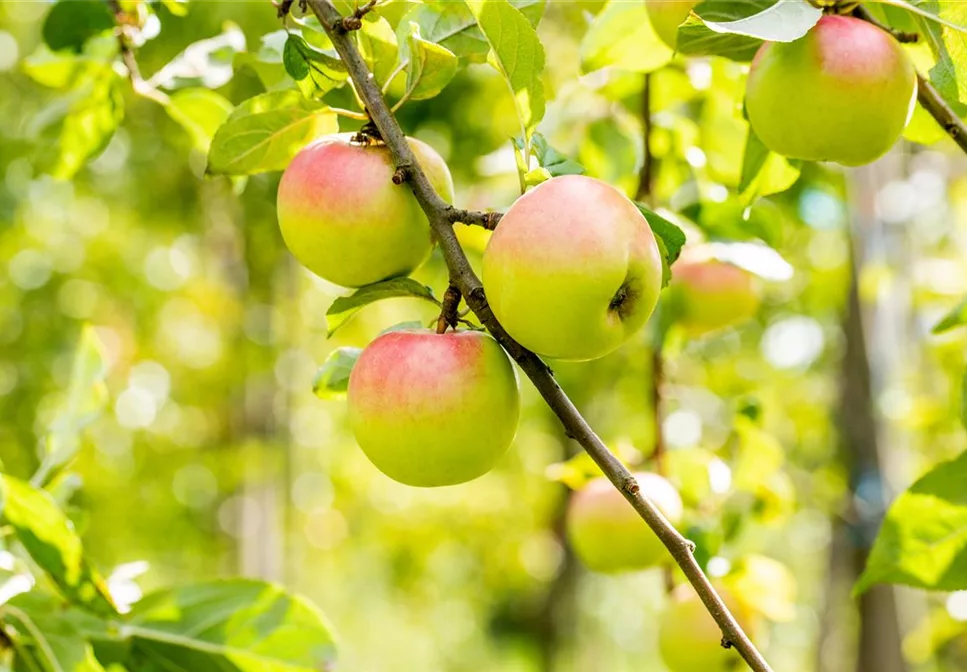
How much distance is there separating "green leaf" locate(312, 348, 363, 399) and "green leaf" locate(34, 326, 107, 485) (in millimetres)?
434

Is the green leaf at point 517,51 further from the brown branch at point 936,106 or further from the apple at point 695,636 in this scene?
the apple at point 695,636

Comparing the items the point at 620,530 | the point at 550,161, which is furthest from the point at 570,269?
the point at 620,530

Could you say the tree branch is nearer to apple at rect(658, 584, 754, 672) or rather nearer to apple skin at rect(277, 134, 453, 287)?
apple skin at rect(277, 134, 453, 287)

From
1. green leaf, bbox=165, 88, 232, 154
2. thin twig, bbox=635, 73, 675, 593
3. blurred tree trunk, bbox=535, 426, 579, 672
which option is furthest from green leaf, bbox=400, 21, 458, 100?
blurred tree trunk, bbox=535, 426, 579, 672

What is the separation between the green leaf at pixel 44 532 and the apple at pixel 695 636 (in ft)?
2.85

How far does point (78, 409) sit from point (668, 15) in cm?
84

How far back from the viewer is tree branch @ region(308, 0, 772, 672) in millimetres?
641

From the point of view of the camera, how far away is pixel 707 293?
1.58m

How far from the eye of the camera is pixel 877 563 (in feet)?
3.12

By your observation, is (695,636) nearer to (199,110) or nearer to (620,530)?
(620,530)

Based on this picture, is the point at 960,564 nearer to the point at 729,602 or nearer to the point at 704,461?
the point at 729,602

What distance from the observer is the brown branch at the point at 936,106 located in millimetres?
874

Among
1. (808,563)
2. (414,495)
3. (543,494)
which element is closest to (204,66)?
(414,495)

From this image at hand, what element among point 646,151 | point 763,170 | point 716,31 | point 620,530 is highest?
point 716,31
